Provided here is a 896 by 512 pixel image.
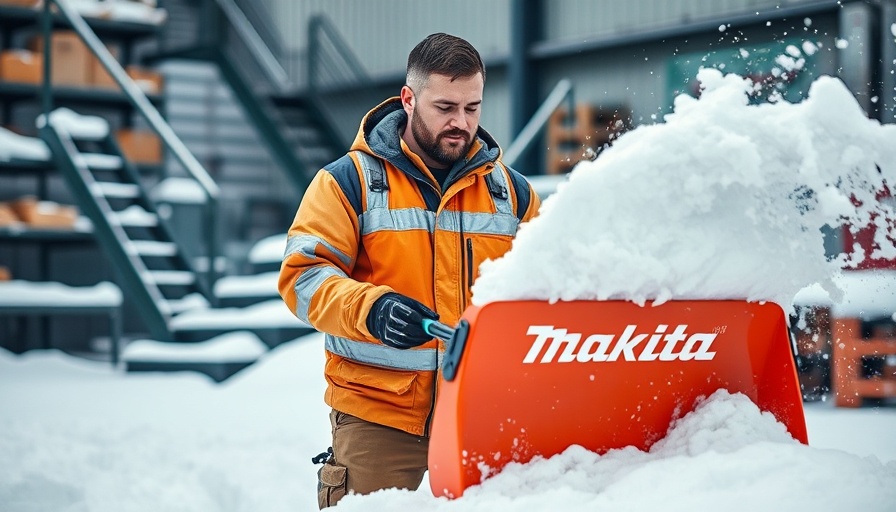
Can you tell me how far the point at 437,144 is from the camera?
2.91 meters

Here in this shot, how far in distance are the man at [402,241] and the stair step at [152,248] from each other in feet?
Result: 24.7

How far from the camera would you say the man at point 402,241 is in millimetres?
2834

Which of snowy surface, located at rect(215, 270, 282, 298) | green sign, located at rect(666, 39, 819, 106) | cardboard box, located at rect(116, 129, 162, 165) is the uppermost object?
green sign, located at rect(666, 39, 819, 106)

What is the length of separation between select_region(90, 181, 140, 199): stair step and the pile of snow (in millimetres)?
8605

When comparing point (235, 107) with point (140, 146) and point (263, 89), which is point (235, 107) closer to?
point (263, 89)

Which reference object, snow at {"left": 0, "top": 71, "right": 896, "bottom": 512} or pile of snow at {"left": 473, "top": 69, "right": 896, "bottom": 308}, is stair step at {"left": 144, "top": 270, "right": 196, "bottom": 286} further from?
pile of snow at {"left": 473, "top": 69, "right": 896, "bottom": 308}

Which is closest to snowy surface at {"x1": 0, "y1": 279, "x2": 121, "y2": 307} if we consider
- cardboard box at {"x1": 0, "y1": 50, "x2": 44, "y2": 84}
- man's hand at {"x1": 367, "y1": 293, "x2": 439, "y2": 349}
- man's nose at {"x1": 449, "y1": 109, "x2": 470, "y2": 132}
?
cardboard box at {"x1": 0, "y1": 50, "x2": 44, "y2": 84}

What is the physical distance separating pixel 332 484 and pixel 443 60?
1201mm

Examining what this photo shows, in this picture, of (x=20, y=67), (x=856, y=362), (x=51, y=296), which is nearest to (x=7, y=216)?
(x=51, y=296)

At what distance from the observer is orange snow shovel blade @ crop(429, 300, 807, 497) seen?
7.38ft

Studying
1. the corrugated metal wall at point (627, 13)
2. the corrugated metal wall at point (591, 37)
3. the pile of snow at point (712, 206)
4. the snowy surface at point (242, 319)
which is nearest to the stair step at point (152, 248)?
the snowy surface at point (242, 319)

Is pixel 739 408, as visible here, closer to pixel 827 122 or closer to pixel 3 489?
pixel 827 122

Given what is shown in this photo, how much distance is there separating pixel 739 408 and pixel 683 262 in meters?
0.40

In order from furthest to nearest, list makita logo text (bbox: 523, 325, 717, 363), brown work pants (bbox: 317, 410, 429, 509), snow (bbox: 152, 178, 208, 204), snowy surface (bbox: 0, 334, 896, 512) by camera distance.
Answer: snow (bbox: 152, 178, 208, 204) < brown work pants (bbox: 317, 410, 429, 509) < makita logo text (bbox: 523, 325, 717, 363) < snowy surface (bbox: 0, 334, 896, 512)
